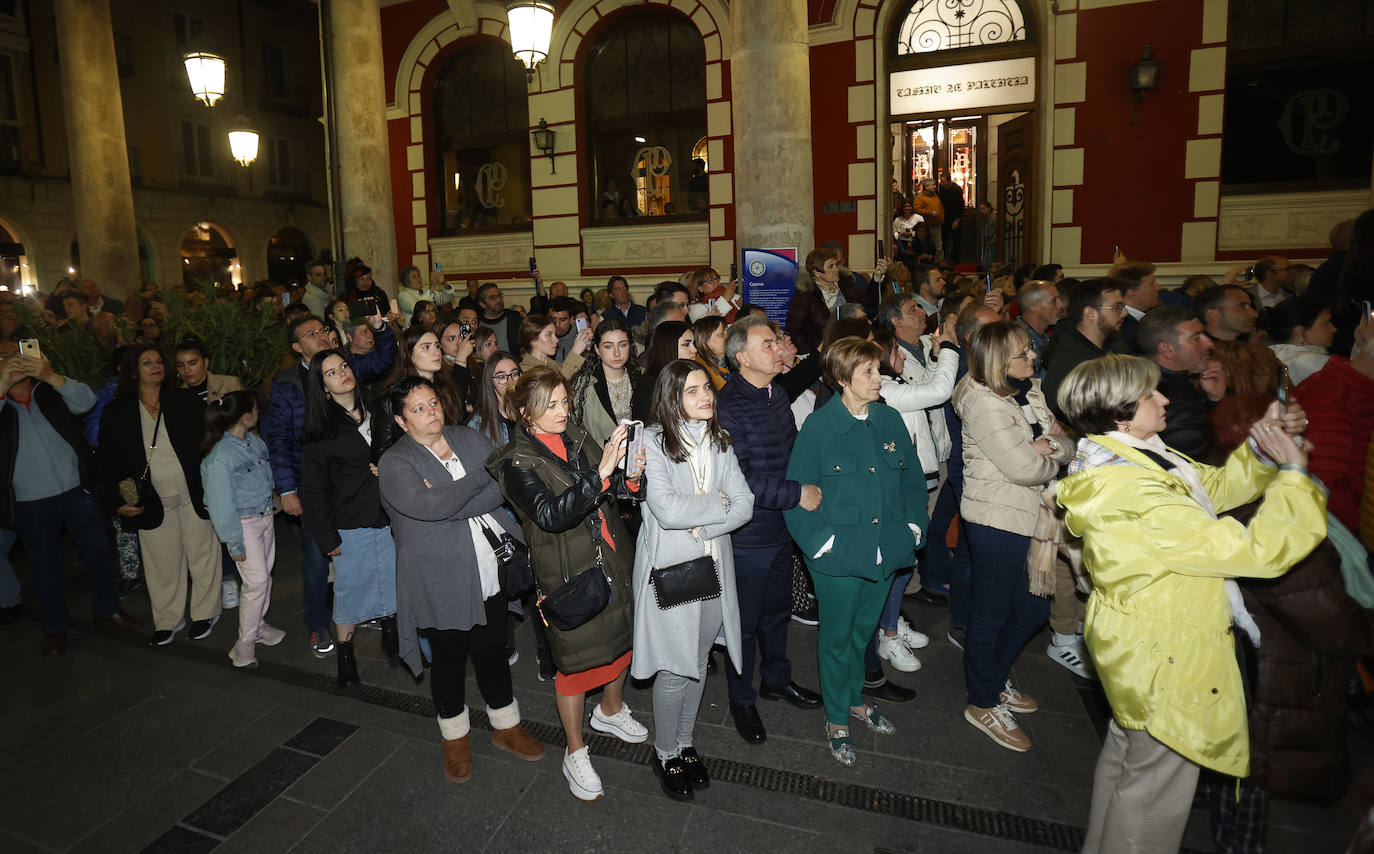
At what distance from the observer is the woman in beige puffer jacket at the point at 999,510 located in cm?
384

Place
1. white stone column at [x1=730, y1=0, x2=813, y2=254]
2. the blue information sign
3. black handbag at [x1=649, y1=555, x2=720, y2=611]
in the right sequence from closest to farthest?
black handbag at [x1=649, y1=555, x2=720, y2=611] < the blue information sign < white stone column at [x1=730, y1=0, x2=813, y2=254]

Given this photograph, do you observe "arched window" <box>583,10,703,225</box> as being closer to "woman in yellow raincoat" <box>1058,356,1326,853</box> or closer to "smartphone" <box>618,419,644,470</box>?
"smartphone" <box>618,419,644,470</box>

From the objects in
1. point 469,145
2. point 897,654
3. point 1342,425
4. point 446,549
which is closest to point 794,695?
point 897,654

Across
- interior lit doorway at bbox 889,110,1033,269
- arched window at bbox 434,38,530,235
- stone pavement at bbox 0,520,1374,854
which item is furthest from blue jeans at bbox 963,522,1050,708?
arched window at bbox 434,38,530,235

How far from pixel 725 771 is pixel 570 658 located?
1.00 m

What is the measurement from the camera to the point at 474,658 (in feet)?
12.9

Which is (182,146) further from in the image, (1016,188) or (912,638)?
(912,638)

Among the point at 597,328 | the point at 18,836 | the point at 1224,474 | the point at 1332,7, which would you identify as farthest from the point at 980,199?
the point at 18,836

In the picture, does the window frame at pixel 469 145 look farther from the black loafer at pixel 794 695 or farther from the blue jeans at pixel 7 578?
the black loafer at pixel 794 695

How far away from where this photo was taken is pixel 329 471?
4.60m

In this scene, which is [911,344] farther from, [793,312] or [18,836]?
[18,836]

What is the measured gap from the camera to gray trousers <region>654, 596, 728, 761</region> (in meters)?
3.55

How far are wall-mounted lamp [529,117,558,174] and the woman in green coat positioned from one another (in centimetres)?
1138

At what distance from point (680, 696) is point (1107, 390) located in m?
2.18
